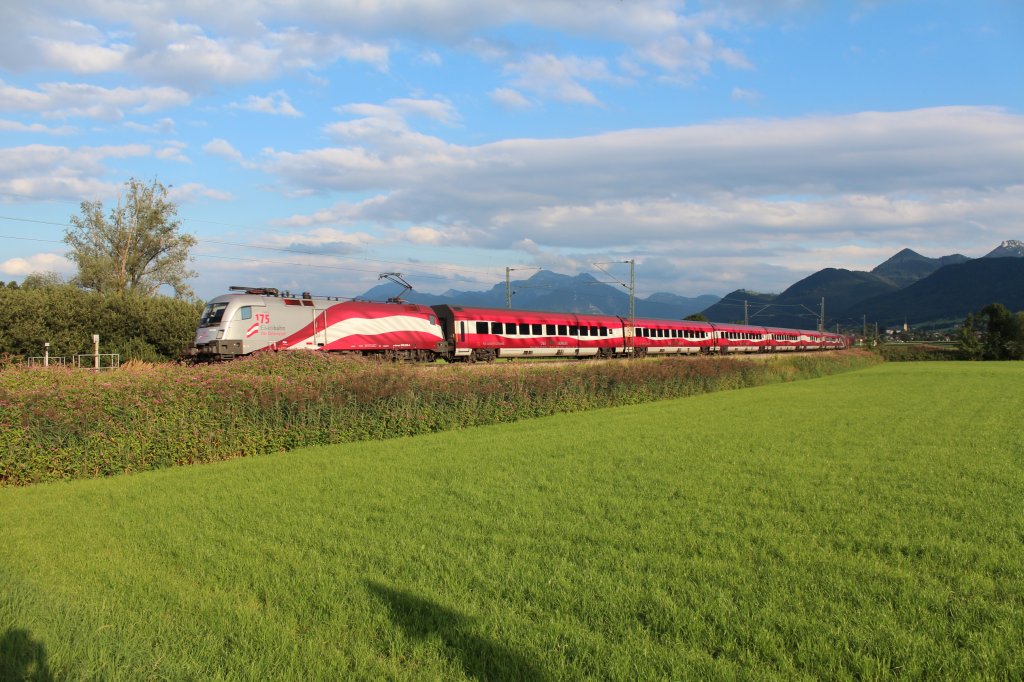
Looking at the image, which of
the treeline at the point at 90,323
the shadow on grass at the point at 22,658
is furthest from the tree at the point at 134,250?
the shadow on grass at the point at 22,658

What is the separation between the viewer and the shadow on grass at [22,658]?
439 centimetres

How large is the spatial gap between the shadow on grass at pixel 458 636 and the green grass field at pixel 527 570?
2 cm

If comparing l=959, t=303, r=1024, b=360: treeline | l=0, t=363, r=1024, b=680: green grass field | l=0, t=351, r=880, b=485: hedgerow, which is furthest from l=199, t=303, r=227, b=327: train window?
l=959, t=303, r=1024, b=360: treeline

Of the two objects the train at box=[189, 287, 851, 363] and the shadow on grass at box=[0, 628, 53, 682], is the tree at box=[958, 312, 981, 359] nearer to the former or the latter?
the train at box=[189, 287, 851, 363]

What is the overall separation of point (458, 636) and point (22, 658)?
9.78 feet

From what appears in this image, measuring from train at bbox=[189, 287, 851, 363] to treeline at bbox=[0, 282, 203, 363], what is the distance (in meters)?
9.99

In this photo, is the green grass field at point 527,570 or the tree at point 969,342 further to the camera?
the tree at point 969,342

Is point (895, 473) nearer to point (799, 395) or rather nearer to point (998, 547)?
point (998, 547)

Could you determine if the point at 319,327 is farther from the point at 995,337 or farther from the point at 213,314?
the point at 995,337

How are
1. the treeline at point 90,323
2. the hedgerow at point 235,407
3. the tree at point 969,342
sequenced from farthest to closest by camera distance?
the tree at point 969,342
the treeline at point 90,323
the hedgerow at point 235,407

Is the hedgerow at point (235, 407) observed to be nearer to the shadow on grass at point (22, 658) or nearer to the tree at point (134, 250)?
the shadow on grass at point (22, 658)

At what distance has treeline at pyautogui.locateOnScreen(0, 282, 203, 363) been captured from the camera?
103 feet

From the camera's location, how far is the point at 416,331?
33812 mm

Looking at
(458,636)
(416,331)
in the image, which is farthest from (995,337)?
(458,636)
